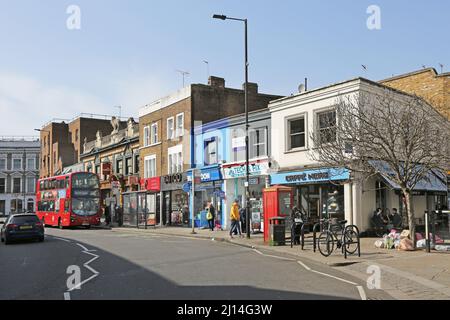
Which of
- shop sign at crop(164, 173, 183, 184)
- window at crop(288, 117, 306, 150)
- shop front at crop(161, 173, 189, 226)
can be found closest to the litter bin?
window at crop(288, 117, 306, 150)

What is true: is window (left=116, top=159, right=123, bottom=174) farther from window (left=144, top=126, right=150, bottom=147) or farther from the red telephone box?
the red telephone box

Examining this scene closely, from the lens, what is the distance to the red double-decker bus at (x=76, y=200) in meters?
35.6

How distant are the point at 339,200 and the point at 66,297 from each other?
52.7 ft

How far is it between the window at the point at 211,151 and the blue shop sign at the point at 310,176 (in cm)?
679

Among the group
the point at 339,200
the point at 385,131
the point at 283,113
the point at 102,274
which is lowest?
the point at 102,274

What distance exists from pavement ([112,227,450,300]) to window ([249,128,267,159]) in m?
9.51

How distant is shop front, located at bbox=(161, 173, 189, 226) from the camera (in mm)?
34625

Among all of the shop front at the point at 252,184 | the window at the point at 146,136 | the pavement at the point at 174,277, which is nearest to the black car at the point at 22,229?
the pavement at the point at 174,277

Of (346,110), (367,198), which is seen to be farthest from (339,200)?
(346,110)

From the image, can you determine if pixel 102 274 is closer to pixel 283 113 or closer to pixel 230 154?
pixel 283 113

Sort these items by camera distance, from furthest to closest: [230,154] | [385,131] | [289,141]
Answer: [230,154], [289,141], [385,131]

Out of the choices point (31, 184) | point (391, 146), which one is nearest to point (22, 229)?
point (391, 146)

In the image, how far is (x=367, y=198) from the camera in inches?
858
